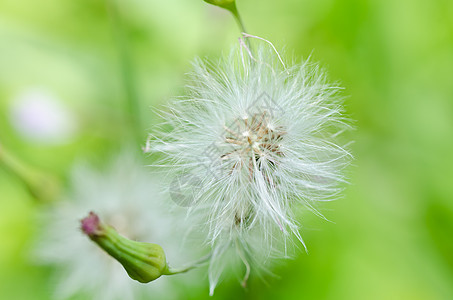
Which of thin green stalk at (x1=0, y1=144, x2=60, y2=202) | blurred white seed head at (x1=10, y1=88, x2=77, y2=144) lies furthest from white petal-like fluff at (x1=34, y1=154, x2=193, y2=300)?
blurred white seed head at (x1=10, y1=88, x2=77, y2=144)

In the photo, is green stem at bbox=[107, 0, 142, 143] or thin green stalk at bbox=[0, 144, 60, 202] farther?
green stem at bbox=[107, 0, 142, 143]

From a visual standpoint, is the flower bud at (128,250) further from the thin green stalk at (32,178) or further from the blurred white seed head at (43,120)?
the blurred white seed head at (43,120)

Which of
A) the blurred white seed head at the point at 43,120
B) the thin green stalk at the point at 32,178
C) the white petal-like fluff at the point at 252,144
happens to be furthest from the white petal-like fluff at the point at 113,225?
the white petal-like fluff at the point at 252,144

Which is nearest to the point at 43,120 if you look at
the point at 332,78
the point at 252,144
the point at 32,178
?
the point at 32,178

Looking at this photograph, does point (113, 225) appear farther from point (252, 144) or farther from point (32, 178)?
point (252, 144)

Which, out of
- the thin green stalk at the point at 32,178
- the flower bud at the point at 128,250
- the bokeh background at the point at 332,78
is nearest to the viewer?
the flower bud at the point at 128,250

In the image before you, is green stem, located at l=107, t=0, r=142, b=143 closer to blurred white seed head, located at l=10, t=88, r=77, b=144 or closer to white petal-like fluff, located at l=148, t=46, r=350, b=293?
blurred white seed head, located at l=10, t=88, r=77, b=144

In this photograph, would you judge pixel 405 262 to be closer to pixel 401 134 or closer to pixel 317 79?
pixel 401 134
